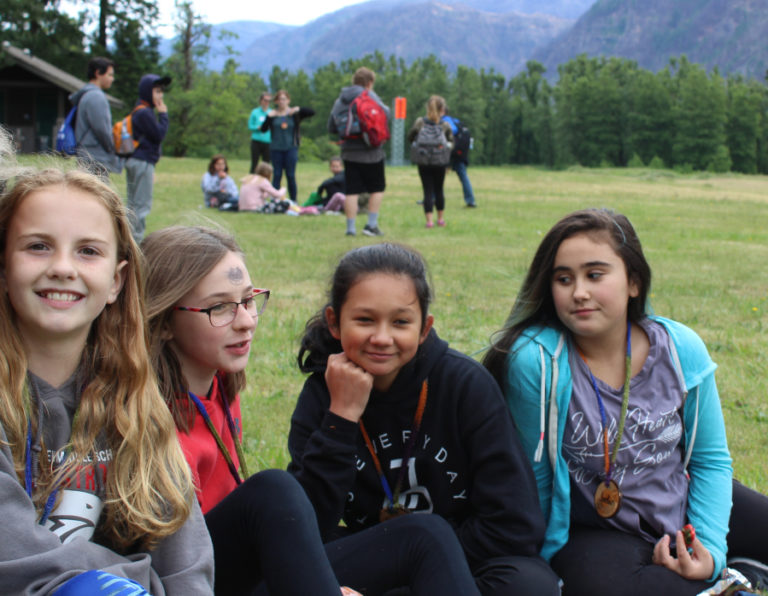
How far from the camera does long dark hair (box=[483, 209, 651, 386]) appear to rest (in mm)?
2518

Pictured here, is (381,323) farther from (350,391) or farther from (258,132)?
(258,132)

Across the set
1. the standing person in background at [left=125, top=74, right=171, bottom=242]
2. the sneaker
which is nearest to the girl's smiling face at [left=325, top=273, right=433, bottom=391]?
the sneaker

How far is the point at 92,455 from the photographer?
5.82ft

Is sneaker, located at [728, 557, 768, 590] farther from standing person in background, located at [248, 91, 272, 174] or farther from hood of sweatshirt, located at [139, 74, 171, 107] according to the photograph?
standing person in background, located at [248, 91, 272, 174]

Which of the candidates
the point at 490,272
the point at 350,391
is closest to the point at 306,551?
the point at 350,391

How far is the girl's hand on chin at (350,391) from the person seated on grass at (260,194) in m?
10.5

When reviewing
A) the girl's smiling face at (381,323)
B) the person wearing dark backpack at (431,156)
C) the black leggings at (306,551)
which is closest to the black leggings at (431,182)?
the person wearing dark backpack at (431,156)

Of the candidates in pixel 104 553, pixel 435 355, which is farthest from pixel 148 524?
pixel 435 355

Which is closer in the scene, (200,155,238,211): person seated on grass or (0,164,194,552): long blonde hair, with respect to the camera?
(0,164,194,552): long blonde hair

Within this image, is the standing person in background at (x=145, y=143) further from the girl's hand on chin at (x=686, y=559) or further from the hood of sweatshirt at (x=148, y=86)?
the girl's hand on chin at (x=686, y=559)

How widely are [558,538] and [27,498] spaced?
5.05 feet

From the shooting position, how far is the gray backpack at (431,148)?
1077 cm

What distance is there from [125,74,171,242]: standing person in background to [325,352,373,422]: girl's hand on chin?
6.61 metres

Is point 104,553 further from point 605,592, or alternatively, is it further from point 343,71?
point 343,71
